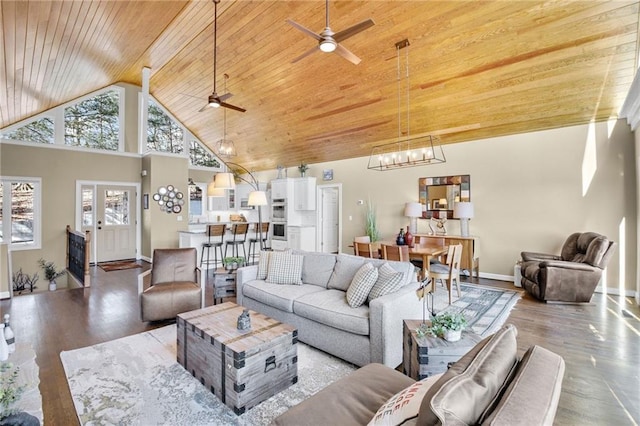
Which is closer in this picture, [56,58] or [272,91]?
[56,58]

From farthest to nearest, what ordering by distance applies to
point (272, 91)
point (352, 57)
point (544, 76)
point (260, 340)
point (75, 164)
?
point (75, 164) → point (272, 91) → point (544, 76) → point (352, 57) → point (260, 340)

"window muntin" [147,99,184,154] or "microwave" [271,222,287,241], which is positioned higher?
"window muntin" [147,99,184,154]

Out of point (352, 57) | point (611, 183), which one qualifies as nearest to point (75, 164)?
point (352, 57)

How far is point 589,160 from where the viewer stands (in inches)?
194

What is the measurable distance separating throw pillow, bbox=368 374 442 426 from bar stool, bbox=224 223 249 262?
19.4 ft

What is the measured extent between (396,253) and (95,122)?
828 centimetres

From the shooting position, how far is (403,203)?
693 cm

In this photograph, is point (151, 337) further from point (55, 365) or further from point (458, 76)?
point (458, 76)

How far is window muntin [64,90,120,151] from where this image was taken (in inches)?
298

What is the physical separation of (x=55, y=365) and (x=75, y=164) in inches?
262

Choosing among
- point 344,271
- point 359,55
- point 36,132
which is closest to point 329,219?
point 359,55

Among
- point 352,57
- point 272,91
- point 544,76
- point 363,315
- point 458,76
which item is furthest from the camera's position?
point 272,91

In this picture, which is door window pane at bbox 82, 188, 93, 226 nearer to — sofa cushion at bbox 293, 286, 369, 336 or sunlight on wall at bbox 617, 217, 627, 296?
sofa cushion at bbox 293, 286, 369, 336

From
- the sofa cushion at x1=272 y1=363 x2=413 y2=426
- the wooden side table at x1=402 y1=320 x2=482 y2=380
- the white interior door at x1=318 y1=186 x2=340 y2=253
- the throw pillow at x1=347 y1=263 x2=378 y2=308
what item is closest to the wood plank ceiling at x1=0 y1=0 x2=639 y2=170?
the white interior door at x1=318 y1=186 x2=340 y2=253
